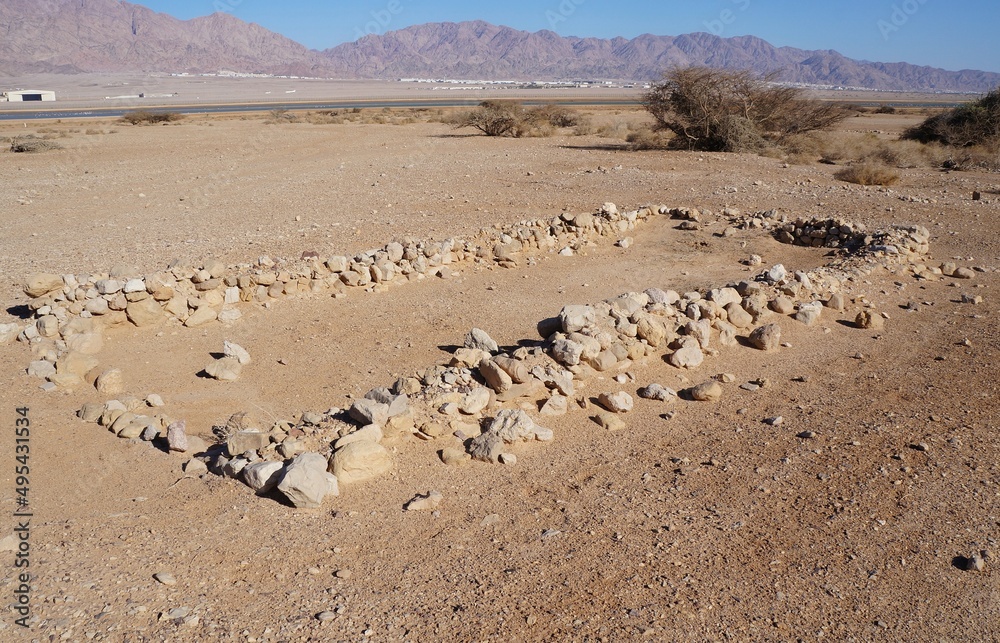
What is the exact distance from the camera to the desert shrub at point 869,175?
1435 cm

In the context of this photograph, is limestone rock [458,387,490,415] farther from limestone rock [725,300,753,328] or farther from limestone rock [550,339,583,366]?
limestone rock [725,300,753,328]

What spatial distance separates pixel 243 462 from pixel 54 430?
5.40 feet

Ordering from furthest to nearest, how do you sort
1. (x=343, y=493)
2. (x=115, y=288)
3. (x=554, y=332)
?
(x=115, y=288), (x=554, y=332), (x=343, y=493)

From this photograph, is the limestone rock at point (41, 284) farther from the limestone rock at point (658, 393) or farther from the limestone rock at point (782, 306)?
the limestone rock at point (782, 306)

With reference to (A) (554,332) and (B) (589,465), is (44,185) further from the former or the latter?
(B) (589,465)

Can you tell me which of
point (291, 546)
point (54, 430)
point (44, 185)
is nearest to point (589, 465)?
point (291, 546)

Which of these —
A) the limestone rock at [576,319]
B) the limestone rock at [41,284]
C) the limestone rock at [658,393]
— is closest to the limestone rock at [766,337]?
the limestone rock at [658,393]

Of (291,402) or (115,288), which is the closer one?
(291,402)

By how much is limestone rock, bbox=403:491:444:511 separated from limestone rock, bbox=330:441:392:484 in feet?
1.20

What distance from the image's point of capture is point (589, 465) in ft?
14.6

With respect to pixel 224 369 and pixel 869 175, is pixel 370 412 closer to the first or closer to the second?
pixel 224 369

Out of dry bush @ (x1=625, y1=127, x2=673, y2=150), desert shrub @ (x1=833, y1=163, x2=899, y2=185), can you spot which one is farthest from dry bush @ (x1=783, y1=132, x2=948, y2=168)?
dry bush @ (x1=625, y1=127, x2=673, y2=150)

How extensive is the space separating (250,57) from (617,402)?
197m

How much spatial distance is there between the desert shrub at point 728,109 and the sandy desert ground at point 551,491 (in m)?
11.7
